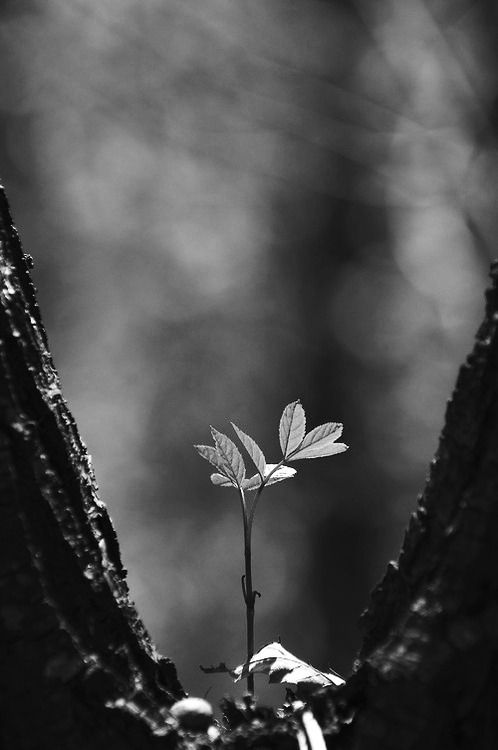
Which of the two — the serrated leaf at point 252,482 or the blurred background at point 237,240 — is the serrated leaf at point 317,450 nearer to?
the serrated leaf at point 252,482

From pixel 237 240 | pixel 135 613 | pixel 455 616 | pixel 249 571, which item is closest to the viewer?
pixel 455 616

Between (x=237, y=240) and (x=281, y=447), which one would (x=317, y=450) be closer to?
(x=281, y=447)

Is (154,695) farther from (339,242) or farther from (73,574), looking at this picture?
(339,242)

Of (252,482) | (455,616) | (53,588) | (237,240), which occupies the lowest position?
(455,616)

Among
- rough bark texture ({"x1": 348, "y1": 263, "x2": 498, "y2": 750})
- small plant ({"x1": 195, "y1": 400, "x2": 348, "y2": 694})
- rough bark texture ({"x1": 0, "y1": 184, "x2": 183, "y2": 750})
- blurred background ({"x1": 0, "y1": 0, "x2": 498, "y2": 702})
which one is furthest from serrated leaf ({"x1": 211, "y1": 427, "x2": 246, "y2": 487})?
blurred background ({"x1": 0, "y1": 0, "x2": 498, "y2": 702})

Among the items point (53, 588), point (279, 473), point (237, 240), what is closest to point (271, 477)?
point (279, 473)
